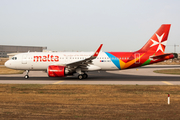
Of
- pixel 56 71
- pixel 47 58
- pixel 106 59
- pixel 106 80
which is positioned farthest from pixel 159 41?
pixel 47 58

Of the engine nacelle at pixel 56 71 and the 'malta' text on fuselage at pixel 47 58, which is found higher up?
the 'malta' text on fuselage at pixel 47 58

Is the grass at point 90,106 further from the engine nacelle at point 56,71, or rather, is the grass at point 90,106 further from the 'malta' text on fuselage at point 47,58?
the 'malta' text on fuselage at point 47,58

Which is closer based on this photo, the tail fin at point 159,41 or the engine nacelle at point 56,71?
the engine nacelle at point 56,71

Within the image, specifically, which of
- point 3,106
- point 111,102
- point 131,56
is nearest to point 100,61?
point 131,56

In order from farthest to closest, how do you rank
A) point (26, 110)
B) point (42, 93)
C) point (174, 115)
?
point (42, 93) → point (26, 110) → point (174, 115)

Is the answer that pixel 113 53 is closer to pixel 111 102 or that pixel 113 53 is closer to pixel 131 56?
pixel 131 56

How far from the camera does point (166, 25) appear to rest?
2839 centimetres

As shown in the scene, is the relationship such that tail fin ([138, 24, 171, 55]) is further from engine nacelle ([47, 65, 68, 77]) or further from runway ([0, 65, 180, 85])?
engine nacelle ([47, 65, 68, 77])

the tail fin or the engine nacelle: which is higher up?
the tail fin

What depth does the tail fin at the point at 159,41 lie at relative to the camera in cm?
2834

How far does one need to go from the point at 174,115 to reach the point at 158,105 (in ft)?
7.26

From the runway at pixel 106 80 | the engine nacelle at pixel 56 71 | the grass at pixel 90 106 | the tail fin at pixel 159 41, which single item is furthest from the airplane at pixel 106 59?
the grass at pixel 90 106

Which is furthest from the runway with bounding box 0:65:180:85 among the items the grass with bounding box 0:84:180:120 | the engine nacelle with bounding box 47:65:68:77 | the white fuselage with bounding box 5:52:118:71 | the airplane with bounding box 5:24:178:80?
the grass with bounding box 0:84:180:120

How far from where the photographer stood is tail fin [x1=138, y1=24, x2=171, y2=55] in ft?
93.0
